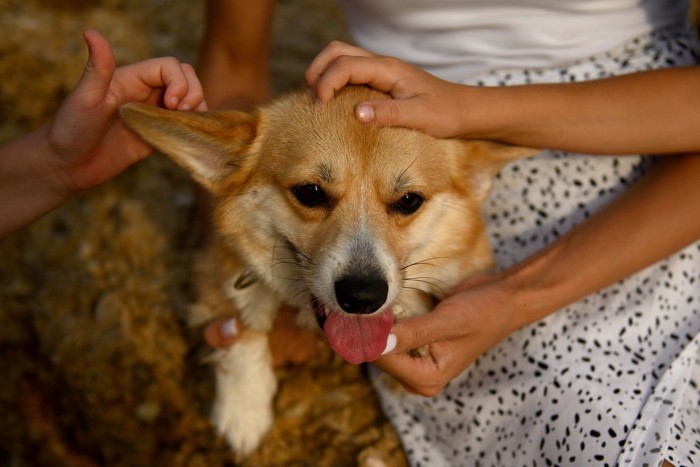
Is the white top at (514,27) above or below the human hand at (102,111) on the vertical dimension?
above

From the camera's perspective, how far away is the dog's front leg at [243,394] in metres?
2.01

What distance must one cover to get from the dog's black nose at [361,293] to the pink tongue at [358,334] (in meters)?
0.06

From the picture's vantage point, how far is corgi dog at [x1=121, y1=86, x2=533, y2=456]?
5.06ft

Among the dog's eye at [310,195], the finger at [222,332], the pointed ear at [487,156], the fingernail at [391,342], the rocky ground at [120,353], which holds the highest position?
the pointed ear at [487,156]

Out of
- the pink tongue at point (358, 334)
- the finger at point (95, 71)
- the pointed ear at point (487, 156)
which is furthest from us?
the pointed ear at point (487, 156)

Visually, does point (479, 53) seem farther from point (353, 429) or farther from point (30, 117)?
point (30, 117)

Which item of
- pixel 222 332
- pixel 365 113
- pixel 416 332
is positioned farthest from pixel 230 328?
pixel 365 113

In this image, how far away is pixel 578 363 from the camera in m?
1.59

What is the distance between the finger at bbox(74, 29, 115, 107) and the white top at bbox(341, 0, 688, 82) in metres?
0.85

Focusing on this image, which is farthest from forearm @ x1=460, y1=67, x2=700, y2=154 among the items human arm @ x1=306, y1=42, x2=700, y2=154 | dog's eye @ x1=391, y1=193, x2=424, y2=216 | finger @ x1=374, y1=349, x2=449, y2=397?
finger @ x1=374, y1=349, x2=449, y2=397

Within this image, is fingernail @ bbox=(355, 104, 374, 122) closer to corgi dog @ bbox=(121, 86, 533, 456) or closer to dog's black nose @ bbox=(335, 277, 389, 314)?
corgi dog @ bbox=(121, 86, 533, 456)

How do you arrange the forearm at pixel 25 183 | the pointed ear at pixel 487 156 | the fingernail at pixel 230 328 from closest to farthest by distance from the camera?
1. the forearm at pixel 25 183
2. the pointed ear at pixel 487 156
3. the fingernail at pixel 230 328

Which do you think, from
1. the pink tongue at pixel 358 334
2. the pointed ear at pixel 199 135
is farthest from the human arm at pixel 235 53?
the pink tongue at pixel 358 334

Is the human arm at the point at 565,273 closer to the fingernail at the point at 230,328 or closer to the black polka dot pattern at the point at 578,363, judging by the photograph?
the black polka dot pattern at the point at 578,363
